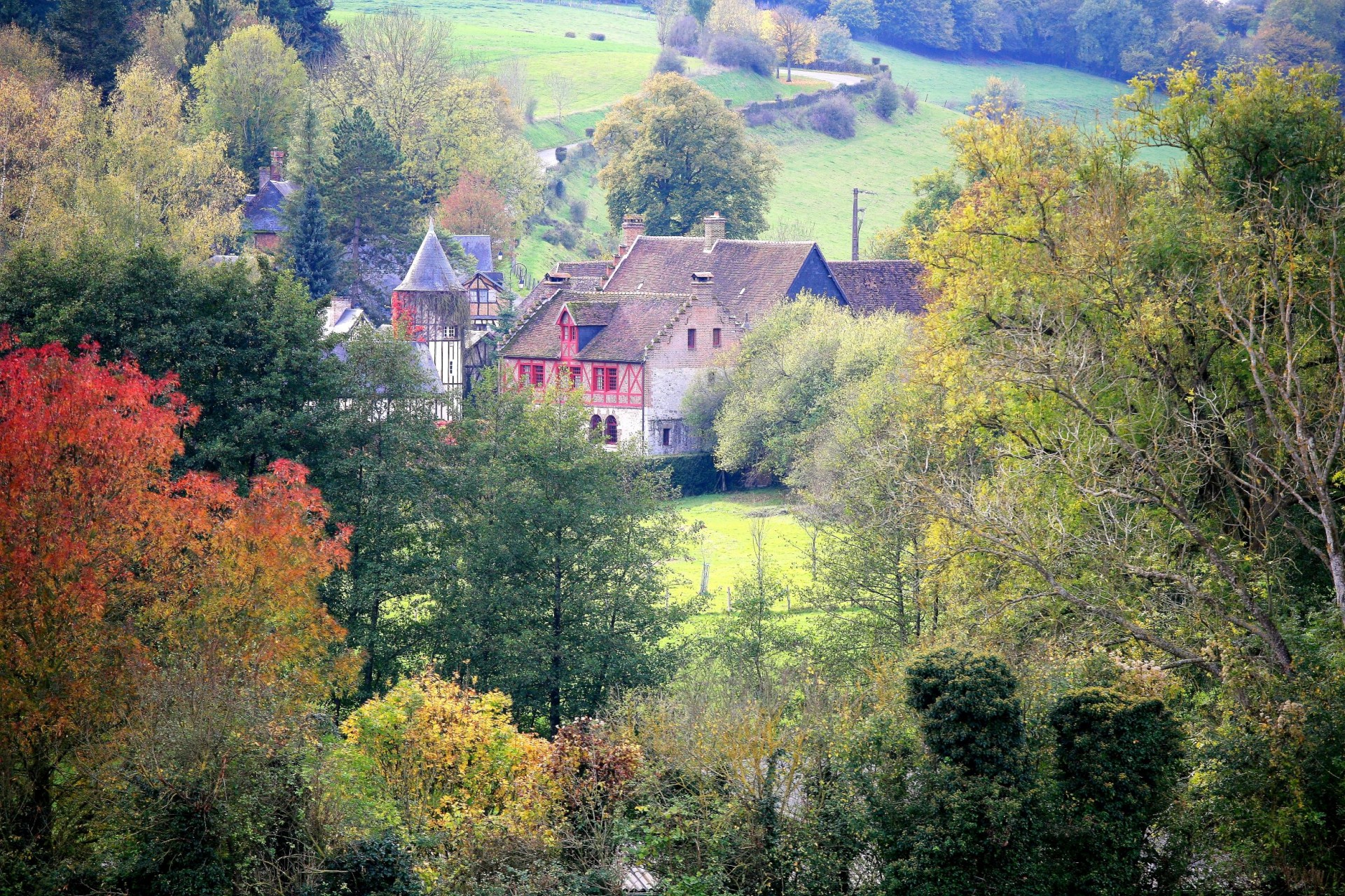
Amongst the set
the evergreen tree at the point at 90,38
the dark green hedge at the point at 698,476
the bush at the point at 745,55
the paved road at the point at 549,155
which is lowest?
the dark green hedge at the point at 698,476

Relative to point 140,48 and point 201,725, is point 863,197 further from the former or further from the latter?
point 201,725

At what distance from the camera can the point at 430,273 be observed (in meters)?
53.5

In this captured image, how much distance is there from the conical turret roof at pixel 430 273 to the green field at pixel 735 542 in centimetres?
1437

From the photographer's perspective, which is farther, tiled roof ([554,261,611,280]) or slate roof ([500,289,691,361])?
tiled roof ([554,261,611,280])

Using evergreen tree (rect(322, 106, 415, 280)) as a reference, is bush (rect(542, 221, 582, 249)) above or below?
below

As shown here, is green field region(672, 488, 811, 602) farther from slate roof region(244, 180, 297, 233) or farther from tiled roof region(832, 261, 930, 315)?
slate roof region(244, 180, 297, 233)

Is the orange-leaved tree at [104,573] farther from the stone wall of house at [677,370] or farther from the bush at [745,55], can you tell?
the bush at [745,55]

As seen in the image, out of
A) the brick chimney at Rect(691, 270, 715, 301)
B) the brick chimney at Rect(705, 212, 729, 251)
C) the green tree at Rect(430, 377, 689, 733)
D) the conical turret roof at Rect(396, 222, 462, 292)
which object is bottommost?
the green tree at Rect(430, 377, 689, 733)

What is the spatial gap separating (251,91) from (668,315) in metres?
31.9

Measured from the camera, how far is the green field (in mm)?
33656

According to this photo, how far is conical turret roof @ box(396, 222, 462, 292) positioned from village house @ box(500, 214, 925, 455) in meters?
3.84

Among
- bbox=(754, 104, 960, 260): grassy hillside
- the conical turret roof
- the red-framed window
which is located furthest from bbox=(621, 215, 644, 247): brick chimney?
bbox=(754, 104, 960, 260): grassy hillside

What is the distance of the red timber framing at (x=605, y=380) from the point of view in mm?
51562

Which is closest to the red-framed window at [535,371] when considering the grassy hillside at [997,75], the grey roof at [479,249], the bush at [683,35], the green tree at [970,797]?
the grey roof at [479,249]
